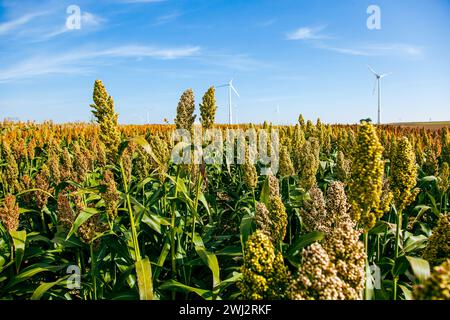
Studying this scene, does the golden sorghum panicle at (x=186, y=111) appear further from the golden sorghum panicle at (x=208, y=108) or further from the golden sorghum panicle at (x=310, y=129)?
the golden sorghum panicle at (x=310, y=129)

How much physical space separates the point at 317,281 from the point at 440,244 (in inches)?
47.7

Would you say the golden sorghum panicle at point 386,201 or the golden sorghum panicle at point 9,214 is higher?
the golden sorghum panicle at point 386,201

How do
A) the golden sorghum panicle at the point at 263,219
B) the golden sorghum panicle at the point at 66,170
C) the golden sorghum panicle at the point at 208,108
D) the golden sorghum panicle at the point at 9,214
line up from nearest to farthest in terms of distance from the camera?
the golden sorghum panicle at the point at 263,219
the golden sorghum panicle at the point at 9,214
the golden sorghum panicle at the point at 208,108
the golden sorghum panicle at the point at 66,170

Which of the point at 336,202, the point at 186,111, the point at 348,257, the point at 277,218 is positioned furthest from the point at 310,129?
the point at 348,257

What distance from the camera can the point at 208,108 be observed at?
390 centimetres

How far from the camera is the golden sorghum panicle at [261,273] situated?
1.63 meters

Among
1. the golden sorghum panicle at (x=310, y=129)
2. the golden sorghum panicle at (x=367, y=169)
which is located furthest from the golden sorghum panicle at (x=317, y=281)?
the golden sorghum panicle at (x=310, y=129)

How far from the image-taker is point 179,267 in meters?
3.93

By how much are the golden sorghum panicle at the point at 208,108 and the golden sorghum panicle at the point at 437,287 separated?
3.07 m

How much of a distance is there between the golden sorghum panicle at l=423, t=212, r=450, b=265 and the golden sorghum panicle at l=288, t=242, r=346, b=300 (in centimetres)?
105

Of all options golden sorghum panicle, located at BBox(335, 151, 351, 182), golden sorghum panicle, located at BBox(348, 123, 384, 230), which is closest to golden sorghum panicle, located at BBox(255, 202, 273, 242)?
golden sorghum panicle, located at BBox(348, 123, 384, 230)

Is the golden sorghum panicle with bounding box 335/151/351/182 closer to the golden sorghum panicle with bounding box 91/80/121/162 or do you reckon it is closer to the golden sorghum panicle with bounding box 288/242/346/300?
the golden sorghum panicle with bounding box 91/80/121/162

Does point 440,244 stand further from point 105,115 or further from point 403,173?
point 105,115
